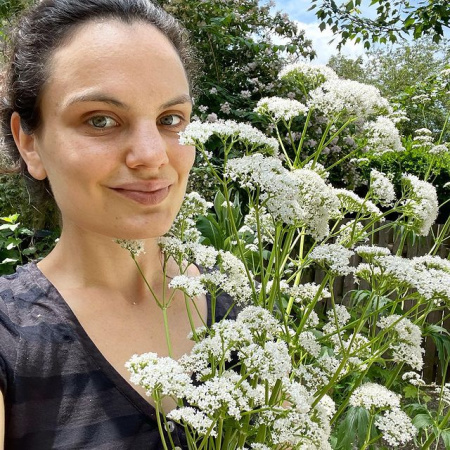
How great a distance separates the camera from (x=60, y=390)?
103 cm

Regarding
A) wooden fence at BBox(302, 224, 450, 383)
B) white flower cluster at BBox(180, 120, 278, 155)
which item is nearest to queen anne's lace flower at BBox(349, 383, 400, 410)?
white flower cluster at BBox(180, 120, 278, 155)

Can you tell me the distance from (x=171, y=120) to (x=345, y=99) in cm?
34

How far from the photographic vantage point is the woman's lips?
906mm

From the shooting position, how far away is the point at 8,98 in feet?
4.13

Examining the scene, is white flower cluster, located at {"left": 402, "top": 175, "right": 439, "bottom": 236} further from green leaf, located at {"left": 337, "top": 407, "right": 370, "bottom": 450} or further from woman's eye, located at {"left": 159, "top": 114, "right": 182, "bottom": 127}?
green leaf, located at {"left": 337, "top": 407, "right": 370, "bottom": 450}

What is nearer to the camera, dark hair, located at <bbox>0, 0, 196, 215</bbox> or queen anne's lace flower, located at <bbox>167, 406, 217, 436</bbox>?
queen anne's lace flower, located at <bbox>167, 406, 217, 436</bbox>

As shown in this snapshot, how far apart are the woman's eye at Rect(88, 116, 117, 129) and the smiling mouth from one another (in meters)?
0.12

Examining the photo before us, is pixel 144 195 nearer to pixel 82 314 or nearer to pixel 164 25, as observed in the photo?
pixel 82 314

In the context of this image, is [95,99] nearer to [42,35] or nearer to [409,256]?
[42,35]

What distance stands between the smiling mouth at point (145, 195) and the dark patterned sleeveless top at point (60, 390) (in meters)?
0.34

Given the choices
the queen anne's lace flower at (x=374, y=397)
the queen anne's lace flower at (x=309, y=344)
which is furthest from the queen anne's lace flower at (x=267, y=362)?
the queen anne's lace flower at (x=374, y=397)

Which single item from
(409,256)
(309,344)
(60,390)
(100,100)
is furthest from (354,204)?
(409,256)

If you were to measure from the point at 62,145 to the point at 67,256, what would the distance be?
0.37m

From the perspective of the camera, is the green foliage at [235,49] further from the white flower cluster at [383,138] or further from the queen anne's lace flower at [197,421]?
the queen anne's lace flower at [197,421]
